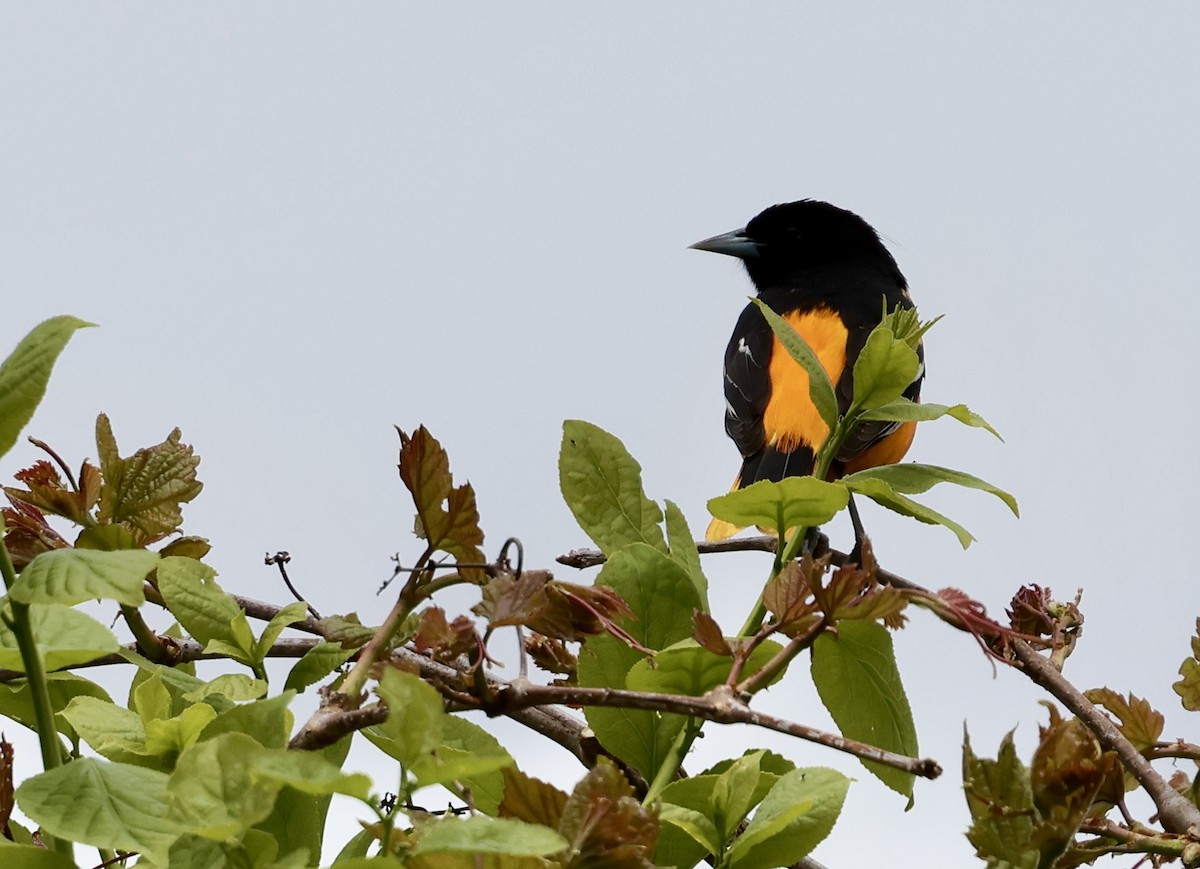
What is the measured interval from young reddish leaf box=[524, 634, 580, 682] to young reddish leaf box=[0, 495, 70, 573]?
53 centimetres

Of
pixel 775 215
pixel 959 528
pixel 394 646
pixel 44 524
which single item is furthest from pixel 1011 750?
pixel 775 215

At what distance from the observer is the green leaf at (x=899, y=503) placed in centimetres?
116

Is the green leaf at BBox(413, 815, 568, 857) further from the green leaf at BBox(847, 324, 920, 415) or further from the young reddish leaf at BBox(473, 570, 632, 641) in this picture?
the green leaf at BBox(847, 324, 920, 415)

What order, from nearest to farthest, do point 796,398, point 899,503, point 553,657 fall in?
1. point 899,503
2. point 553,657
3. point 796,398

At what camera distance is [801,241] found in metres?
7.19

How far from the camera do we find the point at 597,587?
3.68 feet

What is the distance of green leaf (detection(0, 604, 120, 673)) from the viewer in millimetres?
892

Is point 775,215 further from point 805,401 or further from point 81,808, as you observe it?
point 81,808

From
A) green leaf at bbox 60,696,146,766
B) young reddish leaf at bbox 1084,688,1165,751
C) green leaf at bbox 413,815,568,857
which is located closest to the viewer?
green leaf at bbox 413,815,568,857

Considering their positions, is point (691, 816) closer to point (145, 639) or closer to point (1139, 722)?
point (145, 639)

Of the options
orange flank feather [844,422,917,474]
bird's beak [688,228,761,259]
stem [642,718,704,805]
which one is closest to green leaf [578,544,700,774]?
stem [642,718,704,805]

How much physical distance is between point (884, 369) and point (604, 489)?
0.93 ft

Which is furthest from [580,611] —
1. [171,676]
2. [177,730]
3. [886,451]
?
[886,451]

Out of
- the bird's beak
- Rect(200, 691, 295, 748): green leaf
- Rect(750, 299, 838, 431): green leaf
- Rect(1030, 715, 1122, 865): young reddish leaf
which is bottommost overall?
Rect(200, 691, 295, 748): green leaf
